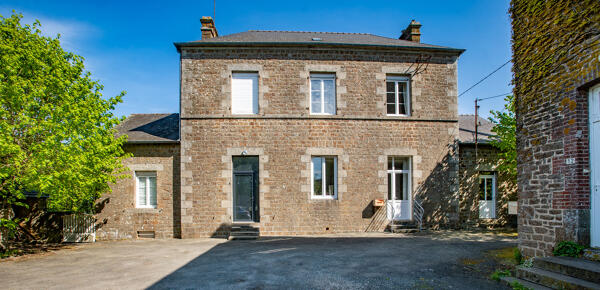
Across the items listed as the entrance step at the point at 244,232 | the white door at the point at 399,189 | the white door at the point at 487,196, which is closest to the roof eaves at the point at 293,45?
the white door at the point at 399,189

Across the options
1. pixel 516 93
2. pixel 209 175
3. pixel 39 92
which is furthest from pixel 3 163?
pixel 516 93

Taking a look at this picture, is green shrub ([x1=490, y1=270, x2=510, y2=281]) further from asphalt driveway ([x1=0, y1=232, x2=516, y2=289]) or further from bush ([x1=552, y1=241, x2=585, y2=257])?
bush ([x1=552, y1=241, x2=585, y2=257])

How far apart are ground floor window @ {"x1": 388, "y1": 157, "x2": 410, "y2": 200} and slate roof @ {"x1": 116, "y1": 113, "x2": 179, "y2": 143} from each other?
7187 mm

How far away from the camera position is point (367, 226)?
33.1 feet

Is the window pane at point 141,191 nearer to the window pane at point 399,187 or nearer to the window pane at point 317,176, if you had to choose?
the window pane at point 317,176

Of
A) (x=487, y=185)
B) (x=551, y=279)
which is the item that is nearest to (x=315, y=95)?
(x=487, y=185)

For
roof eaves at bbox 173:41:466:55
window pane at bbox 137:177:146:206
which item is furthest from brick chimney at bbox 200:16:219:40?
window pane at bbox 137:177:146:206

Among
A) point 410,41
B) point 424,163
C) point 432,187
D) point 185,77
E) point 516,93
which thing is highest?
point 410,41

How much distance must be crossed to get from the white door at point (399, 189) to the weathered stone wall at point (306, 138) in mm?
313

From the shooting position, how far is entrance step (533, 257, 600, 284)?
397 cm

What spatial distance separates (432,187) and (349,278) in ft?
20.9

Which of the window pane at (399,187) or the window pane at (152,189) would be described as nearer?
the window pane at (152,189)

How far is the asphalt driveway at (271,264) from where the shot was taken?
16.7 ft

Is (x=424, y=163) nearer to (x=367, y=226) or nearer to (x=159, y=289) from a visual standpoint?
(x=367, y=226)
